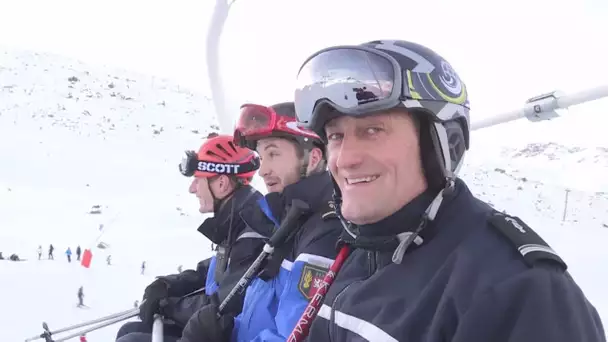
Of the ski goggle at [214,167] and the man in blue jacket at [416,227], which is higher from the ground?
the man in blue jacket at [416,227]

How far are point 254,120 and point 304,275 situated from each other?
1.22 m

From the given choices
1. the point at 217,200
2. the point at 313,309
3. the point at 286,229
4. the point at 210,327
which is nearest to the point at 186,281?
the point at 217,200

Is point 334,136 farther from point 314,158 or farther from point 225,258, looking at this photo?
point 225,258

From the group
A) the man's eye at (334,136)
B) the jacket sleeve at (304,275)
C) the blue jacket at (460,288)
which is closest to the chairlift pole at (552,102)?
the jacket sleeve at (304,275)

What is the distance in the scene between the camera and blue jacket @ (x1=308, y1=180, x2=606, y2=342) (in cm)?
103

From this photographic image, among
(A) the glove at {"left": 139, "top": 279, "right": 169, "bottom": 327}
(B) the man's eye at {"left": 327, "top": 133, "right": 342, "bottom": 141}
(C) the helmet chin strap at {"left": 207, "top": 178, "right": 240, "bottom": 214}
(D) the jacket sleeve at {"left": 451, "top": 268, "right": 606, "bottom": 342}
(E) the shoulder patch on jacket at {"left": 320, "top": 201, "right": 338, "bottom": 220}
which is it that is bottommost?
(A) the glove at {"left": 139, "top": 279, "right": 169, "bottom": 327}

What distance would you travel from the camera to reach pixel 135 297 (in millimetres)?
8930

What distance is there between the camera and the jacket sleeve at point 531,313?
1.00 m

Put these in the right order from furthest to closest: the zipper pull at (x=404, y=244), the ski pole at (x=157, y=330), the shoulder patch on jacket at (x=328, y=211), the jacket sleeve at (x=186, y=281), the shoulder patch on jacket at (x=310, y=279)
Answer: the jacket sleeve at (x=186, y=281)
the ski pole at (x=157, y=330)
the shoulder patch on jacket at (x=328, y=211)
the shoulder patch on jacket at (x=310, y=279)
the zipper pull at (x=404, y=244)

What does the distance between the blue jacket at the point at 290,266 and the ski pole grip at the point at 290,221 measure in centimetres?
4

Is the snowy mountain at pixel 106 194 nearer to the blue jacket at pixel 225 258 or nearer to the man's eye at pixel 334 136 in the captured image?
the blue jacket at pixel 225 258

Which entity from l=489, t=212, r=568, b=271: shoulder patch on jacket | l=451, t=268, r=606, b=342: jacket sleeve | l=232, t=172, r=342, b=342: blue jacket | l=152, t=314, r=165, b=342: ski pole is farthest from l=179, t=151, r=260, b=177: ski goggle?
l=451, t=268, r=606, b=342: jacket sleeve

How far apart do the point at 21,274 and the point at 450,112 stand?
28.9 ft

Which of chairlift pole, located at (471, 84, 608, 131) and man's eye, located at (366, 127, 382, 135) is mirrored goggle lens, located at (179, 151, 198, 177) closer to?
chairlift pole, located at (471, 84, 608, 131)
